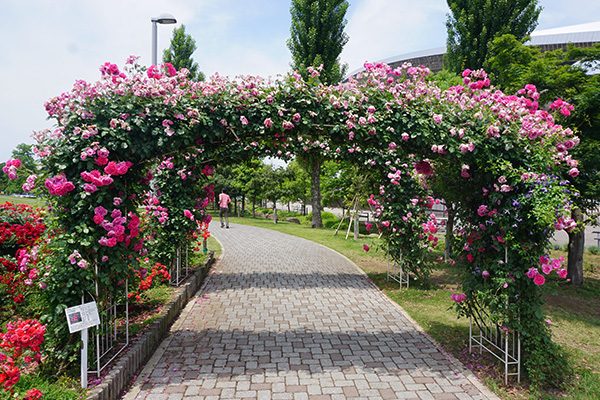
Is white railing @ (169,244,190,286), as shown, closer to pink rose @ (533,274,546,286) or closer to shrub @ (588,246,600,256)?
pink rose @ (533,274,546,286)

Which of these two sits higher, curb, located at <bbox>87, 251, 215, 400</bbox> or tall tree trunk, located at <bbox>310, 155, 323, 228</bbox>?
tall tree trunk, located at <bbox>310, 155, 323, 228</bbox>

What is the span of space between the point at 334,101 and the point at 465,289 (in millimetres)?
2603

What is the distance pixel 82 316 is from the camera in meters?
3.60

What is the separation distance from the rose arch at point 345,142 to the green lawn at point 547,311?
0.41 metres

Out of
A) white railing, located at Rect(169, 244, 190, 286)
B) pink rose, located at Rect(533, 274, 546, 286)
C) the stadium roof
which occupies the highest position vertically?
the stadium roof

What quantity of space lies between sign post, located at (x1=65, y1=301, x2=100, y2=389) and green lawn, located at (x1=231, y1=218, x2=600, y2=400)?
381 cm

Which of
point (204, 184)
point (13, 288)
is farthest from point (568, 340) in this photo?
point (13, 288)

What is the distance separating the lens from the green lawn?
13.7 feet

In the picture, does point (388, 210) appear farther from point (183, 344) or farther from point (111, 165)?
point (111, 165)

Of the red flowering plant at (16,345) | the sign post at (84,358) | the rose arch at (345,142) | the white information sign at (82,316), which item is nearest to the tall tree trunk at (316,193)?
the rose arch at (345,142)

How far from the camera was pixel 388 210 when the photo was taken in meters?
8.07

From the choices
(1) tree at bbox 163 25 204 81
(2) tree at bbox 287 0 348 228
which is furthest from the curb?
(1) tree at bbox 163 25 204 81

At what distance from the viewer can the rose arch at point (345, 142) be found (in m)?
3.84

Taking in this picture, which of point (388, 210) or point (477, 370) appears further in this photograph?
point (388, 210)
